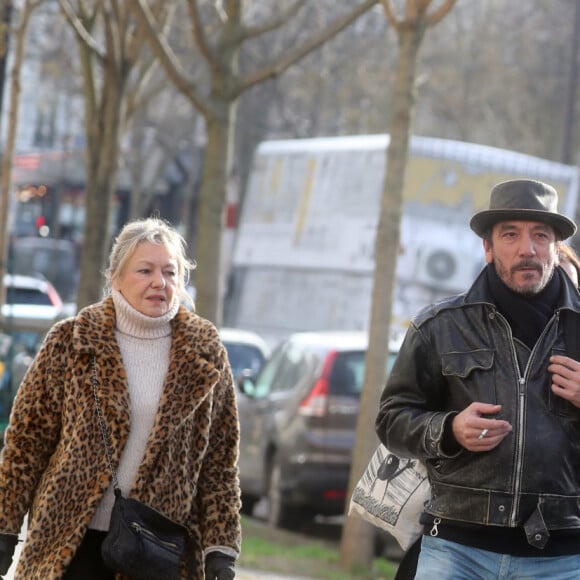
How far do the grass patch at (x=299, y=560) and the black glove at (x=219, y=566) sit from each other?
4833 mm

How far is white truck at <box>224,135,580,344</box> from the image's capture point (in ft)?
65.9

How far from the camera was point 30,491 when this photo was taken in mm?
4875

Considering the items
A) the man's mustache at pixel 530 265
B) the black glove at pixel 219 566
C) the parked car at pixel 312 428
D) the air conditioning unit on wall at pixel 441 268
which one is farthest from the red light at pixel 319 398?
the air conditioning unit on wall at pixel 441 268

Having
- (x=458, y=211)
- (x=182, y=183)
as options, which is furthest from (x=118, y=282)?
(x=182, y=183)

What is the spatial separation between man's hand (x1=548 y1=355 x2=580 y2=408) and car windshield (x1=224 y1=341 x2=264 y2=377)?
1209 centimetres

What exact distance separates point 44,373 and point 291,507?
7917 millimetres

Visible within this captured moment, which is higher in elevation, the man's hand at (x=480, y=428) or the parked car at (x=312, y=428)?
the man's hand at (x=480, y=428)

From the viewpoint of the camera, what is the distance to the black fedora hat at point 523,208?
4.48 m

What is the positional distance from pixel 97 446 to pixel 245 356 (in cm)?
1172

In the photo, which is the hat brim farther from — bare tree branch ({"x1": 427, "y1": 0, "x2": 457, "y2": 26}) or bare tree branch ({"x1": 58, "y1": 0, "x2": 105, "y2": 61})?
bare tree branch ({"x1": 58, "y1": 0, "x2": 105, "y2": 61})

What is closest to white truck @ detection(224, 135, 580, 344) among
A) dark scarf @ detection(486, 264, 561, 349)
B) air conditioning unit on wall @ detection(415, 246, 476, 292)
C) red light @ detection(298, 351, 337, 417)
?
air conditioning unit on wall @ detection(415, 246, 476, 292)

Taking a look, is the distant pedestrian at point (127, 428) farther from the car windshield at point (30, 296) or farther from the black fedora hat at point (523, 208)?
the car windshield at point (30, 296)

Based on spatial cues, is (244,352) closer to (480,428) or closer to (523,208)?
(523,208)

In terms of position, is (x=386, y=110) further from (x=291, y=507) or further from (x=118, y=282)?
(x=118, y=282)
